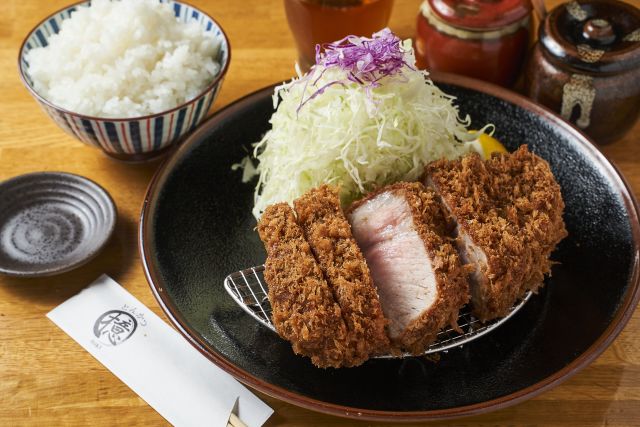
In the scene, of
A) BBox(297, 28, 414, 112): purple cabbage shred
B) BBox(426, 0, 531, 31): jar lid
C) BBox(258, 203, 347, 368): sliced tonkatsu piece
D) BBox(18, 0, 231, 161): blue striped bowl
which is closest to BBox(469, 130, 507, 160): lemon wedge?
BBox(297, 28, 414, 112): purple cabbage shred

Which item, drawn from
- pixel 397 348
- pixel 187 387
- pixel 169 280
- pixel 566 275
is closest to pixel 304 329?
pixel 397 348

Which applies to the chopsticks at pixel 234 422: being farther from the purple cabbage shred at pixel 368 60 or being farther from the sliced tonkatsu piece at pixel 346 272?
the purple cabbage shred at pixel 368 60

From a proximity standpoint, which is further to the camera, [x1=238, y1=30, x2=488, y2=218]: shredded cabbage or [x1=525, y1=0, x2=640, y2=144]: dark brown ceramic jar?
[x1=525, y1=0, x2=640, y2=144]: dark brown ceramic jar

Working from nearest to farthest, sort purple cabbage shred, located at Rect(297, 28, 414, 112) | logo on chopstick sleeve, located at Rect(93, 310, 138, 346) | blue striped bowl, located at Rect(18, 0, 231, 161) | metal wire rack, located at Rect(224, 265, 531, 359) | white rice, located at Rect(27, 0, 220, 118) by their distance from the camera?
Answer: metal wire rack, located at Rect(224, 265, 531, 359) < logo on chopstick sleeve, located at Rect(93, 310, 138, 346) < purple cabbage shred, located at Rect(297, 28, 414, 112) < blue striped bowl, located at Rect(18, 0, 231, 161) < white rice, located at Rect(27, 0, 220, 118)

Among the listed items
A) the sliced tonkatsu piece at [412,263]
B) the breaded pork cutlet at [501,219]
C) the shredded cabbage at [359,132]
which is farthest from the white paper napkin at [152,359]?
the breaded pork cutlet at [501,219]

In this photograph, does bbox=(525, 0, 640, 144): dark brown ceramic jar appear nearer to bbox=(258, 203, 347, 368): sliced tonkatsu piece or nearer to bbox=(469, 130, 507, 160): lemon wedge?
bbox=(469, 130, 507, 160): lemon wedge

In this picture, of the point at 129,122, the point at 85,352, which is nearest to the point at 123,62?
the point at 129,122

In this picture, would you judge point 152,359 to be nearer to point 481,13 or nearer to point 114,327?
point 114,327
